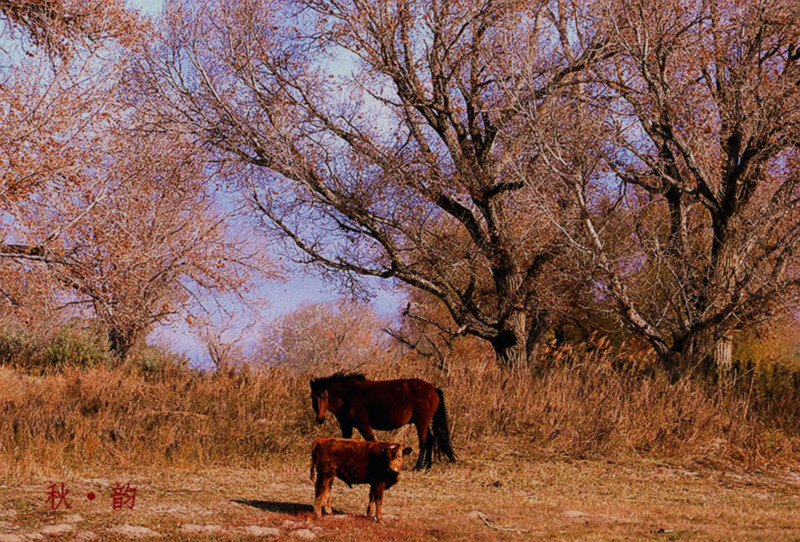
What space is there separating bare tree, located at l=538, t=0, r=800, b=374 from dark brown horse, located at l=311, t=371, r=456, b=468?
278 inches

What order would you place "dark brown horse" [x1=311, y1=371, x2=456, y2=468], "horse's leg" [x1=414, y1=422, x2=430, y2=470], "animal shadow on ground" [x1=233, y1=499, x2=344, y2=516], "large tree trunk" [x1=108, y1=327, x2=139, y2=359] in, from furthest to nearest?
"large tree trunk" [x1=108, y1=327, x2=139, y2=359]
"horse's leg" [x1=414, y1=422, x2=430, y2=470]
"dark brown horse" [x1=311, y1=371, x2=456, y2=468]
"animal shadow on ground" [x1=233, y1=499, x2=344, y2=516]

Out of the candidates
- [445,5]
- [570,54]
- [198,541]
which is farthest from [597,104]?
[198,541]

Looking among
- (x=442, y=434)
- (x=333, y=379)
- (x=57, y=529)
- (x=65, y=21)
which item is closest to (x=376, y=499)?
(x=333, y=379)

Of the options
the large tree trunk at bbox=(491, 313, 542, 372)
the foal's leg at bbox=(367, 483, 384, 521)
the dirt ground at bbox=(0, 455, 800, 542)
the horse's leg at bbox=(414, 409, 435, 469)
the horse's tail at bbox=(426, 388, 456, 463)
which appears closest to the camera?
the foal's leg at bbox=(367, 483, 384, 521)

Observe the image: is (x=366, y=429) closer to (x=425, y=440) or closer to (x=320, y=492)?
(x=425, y=440)

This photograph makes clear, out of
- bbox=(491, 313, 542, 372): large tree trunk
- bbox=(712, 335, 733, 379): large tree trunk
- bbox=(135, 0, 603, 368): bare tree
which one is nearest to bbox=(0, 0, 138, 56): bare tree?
bbox=(135, 0, 603, 368): bare tree

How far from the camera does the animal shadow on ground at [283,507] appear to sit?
237 inches

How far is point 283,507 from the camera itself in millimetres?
6258

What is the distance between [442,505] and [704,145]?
10.8m

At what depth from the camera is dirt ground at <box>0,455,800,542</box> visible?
562 cm

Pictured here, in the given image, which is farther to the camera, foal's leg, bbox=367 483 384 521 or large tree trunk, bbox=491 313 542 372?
large tree trunk, bbox=491 313 542 372

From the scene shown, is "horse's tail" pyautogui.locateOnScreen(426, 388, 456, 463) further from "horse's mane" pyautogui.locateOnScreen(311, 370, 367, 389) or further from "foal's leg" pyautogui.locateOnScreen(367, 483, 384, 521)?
"foal's leg" pyautogui.locateOnScreen(367, 483, 384, 521)

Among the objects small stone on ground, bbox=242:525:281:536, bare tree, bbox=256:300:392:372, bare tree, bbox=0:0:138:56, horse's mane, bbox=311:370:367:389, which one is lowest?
small stone on ground, bbox=242:525:281:536

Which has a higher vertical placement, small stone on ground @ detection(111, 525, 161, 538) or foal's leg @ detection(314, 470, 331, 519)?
foal's leg @ detection(314, 470, 331, 519)
